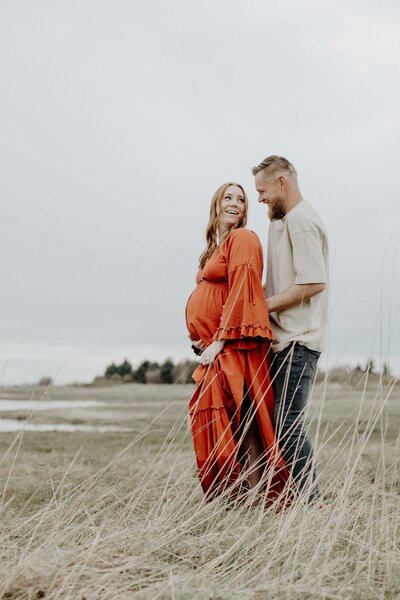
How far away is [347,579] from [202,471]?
139cm

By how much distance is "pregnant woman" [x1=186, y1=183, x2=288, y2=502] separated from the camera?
3.96 meters

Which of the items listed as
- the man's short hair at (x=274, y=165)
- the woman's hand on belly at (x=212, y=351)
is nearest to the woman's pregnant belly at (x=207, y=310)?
the woman's hand on belly at (x=212, y=351)

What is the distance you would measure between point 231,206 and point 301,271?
61 centimetres

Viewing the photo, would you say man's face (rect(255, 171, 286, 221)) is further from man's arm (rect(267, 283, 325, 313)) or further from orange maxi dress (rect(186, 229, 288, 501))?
man's arm (rect(267, 283, 325, 313))

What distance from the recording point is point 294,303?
396 cm

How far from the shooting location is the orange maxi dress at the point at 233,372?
3.95m

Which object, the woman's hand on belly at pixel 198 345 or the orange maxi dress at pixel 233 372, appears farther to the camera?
the woman's hand on belly at pixel 198 345

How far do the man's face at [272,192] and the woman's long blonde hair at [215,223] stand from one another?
6.7 inches

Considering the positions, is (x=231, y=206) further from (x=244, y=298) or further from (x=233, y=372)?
(x=233, y=372)

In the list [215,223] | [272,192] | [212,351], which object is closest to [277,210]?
Answer: [272,192]

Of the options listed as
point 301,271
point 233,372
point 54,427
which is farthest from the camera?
Result: point 54,427

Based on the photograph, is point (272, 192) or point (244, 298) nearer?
point (244, 298)

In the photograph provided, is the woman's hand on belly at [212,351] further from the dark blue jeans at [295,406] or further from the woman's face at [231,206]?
the woman's face at [231,206]

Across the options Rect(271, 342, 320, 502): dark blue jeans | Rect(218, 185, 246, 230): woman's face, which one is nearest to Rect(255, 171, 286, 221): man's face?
Rect(218, 185, 246, 230): woman's face
